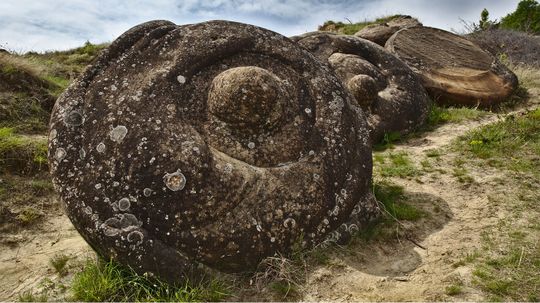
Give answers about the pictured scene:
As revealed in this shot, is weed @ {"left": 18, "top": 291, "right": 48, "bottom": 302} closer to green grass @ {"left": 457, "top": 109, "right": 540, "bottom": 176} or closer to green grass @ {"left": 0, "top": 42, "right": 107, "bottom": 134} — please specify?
green grass @ {"left": 0, "top": 42, "right": 107, "bottom": 134}

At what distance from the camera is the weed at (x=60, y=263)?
149 inches

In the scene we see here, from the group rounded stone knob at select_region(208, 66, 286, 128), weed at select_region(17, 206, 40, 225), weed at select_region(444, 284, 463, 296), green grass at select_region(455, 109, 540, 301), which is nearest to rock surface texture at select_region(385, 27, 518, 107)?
green grass at select_region(455, 109, 540, 301)

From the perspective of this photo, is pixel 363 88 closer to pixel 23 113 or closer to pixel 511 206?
pixel 511 206

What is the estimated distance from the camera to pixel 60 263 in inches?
153

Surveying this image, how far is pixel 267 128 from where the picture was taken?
12.7 ft

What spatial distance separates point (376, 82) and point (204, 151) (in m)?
4.77

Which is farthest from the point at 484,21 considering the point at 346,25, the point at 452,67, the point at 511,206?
the point at 511,206

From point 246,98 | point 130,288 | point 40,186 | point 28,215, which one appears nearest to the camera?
point 130,288

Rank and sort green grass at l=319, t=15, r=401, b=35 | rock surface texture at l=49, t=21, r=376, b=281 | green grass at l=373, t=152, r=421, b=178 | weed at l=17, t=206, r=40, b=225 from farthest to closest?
green grass at l=319, t=15, r=401, b=35 → green grass at l=373, t=152, r=421, b=178 → weed at l=17, t=206, r=40, b=225 → rock surface texture at l=49, t=21, r=376, b=281

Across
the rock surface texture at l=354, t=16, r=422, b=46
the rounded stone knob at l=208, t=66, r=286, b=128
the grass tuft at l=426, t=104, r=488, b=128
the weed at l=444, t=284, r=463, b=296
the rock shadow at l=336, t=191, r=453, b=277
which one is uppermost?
the rock surface texture at l=354, t=16, r=422, b=46

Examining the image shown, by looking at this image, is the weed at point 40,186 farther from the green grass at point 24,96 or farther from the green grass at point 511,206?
the green grass at point 511,206

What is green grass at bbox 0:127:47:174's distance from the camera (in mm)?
5797

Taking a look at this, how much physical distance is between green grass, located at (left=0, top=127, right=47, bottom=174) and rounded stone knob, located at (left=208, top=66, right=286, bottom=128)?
3382mm

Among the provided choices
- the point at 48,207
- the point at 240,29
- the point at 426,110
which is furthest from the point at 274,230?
the point at 426,110
